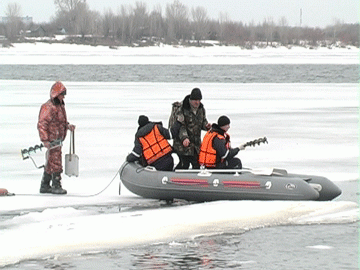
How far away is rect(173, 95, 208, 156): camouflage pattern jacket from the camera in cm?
1101

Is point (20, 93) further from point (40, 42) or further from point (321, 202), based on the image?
point (40, 42)

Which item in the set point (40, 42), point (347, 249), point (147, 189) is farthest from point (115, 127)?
point (40, 42)

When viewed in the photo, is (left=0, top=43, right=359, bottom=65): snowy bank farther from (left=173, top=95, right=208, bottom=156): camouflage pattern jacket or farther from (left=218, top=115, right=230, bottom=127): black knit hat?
(left=218, top=115, right=230, bottom=127): black knit hat

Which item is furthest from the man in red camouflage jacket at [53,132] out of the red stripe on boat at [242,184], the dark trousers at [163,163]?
the red stripe on boat at [242,184]

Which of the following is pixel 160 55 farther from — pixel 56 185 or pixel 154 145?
pixel 154 145

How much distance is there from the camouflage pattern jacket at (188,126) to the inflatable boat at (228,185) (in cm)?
57

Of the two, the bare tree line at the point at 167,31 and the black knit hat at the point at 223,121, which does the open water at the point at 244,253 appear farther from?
the bare tree line at the point at 167,31

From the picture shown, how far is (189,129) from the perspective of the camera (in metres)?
11.1

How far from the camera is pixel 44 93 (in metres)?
30.0

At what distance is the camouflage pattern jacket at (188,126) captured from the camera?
11.0 metres

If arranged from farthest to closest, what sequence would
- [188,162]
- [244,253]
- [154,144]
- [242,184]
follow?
[188,162] → [154,144] → [242,184] → [244,253]

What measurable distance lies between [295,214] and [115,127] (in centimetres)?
852

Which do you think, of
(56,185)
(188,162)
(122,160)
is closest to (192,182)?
(188,162)

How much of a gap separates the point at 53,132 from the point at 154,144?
122cm
